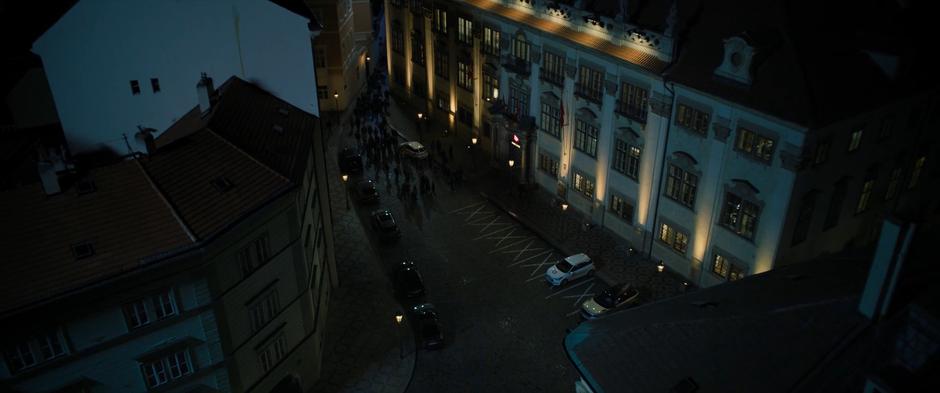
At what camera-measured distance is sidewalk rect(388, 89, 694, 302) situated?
1911 inches

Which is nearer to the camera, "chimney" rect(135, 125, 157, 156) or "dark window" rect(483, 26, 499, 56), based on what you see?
"chimney" rect(135, 125, 157, 156)

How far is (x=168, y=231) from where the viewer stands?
28453mm

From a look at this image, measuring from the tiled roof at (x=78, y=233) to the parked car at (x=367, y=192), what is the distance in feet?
96.0

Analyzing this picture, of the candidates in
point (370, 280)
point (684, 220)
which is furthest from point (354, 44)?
point (684, 220)

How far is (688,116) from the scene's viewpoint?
44.4m

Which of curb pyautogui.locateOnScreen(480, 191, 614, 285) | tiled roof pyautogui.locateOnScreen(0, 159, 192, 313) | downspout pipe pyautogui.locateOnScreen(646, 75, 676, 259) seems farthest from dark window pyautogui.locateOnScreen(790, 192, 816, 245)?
tiled roof pyautogui.locateOnScreen(0, 159, 192, 313)

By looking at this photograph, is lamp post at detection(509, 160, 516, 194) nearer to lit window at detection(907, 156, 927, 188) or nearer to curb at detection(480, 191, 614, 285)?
curb at detection(480, 191, 614, 285)

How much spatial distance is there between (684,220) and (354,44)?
4889 cm

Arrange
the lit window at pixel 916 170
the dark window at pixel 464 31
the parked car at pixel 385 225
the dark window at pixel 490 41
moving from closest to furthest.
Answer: the lit window at pixel 916 170 < the parked car at pixel 385 225 < the dark window at pixel 490 41 < the dark window at pixel 464 31

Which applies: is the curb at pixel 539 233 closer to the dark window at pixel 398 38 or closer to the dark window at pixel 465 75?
the dark window at pixel 465 75

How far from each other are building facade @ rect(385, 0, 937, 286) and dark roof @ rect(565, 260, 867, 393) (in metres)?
11.8

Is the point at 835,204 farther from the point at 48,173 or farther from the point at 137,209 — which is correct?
the point at 48,173

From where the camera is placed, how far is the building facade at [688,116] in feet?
130

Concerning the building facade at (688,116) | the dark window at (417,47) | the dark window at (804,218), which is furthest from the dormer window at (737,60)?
the dark window at (417,47)
